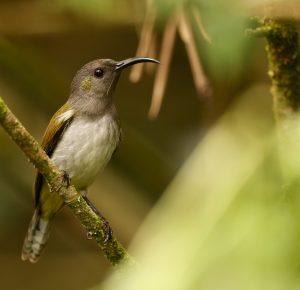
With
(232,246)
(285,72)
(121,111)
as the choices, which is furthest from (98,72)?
(232,246)

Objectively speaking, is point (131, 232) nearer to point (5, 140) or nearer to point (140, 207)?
Result: point (140, 207)

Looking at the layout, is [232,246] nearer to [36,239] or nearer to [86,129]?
[86,129]

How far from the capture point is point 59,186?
261 cm

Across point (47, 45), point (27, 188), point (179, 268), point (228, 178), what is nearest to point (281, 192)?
point (228, 178)

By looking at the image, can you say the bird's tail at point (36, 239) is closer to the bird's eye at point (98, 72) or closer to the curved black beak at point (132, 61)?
the bird's eye at point (98, 72)

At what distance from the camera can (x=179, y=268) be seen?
87cm

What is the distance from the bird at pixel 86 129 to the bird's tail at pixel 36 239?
0.92ft

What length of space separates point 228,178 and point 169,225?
116mm

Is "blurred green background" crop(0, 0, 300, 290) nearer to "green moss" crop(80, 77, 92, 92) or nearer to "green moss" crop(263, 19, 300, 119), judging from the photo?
"green moss" crop(263, 19, 300, 119)

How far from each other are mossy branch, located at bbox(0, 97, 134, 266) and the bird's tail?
1.69 m

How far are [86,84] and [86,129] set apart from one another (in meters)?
0.44

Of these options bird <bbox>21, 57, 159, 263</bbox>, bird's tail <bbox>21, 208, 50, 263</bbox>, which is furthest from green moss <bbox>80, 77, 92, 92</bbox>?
bird's tail <bbox>21, 208, 50, 263</bbox>

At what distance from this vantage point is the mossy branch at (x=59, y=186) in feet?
6.86

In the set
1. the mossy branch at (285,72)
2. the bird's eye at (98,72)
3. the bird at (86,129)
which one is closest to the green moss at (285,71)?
the mossy branch at (285,72)
